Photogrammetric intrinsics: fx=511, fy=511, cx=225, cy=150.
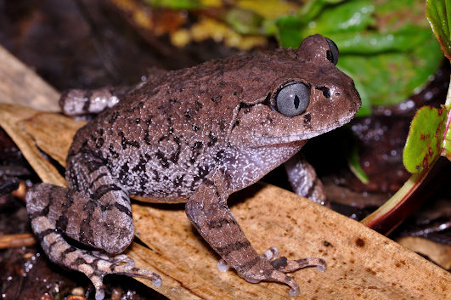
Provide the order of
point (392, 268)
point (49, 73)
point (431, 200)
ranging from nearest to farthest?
point (392, 268), point (431, 200), point (49, 73)

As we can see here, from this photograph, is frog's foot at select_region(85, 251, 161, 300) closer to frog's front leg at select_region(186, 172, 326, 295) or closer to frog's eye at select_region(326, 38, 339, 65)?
frog's front leg at select_region(186, 172, 326, 295)

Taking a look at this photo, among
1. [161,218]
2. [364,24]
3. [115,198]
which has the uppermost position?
[364,24]

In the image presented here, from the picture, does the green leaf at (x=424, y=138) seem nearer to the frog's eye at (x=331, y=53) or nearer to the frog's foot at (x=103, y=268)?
the frog's eye at (x=331, y=53)

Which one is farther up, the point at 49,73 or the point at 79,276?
the point at 49,73

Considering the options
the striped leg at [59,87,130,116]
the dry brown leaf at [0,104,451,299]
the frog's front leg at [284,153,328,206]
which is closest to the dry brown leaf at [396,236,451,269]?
the frog's front leg at [284,153,328,206]

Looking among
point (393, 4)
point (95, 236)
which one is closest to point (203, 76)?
point (95, 236)

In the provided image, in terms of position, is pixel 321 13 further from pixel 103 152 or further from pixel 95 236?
pixel 95 236

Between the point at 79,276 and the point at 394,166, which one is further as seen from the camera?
the point at 394,166

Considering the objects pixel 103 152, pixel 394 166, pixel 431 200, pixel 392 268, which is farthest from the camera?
pixel 394 166
